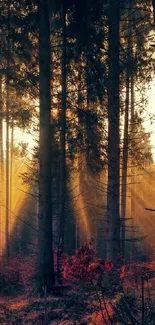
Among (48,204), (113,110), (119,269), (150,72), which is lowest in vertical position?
(119,269)

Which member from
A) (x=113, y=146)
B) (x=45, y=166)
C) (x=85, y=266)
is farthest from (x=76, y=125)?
(x=85, y=266)

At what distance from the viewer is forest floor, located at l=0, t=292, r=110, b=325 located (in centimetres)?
860

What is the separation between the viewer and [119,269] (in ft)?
34.1

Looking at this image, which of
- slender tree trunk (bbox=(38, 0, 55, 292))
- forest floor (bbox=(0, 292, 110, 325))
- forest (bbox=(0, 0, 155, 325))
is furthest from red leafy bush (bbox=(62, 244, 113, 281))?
slender tree trunk (bbox=(38, 0, 55, 292))

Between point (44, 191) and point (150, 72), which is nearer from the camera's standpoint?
point (44, 191)

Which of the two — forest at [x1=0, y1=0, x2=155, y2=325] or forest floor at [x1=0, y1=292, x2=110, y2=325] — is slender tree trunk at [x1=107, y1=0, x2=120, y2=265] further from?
forest floor at [x1=0, y1=292, x2=110, y2=325]

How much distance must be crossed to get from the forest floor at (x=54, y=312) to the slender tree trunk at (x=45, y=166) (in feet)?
3.45

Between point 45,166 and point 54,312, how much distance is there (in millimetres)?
4617

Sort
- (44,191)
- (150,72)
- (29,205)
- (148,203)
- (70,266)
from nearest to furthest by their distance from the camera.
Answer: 1. (70,266)
2. (44,191)
3. (150,72)
4. (29,205)
5. (148,203)

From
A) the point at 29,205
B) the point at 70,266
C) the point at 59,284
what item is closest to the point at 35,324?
the point at 70,266

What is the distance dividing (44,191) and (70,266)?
4.09 metres

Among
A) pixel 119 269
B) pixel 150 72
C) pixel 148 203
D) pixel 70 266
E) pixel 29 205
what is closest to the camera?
pixel 70 266

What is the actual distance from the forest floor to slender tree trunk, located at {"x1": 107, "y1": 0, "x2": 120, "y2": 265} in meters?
1.72

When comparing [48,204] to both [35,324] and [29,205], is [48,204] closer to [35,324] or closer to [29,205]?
[35,324]
